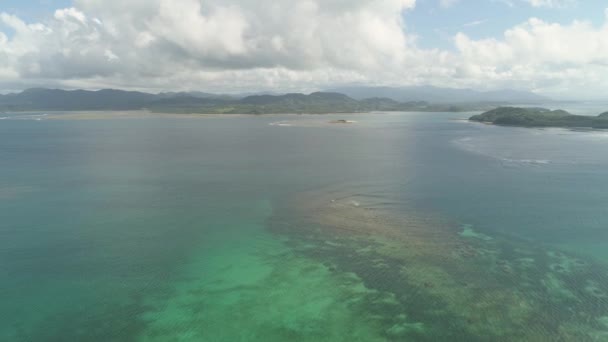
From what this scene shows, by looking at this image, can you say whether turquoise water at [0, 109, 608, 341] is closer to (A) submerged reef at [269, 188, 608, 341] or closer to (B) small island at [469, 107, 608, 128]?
(A) submerged reef at [269, 188, 608, 341]

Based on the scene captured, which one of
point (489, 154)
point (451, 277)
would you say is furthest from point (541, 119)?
point (451, 277)

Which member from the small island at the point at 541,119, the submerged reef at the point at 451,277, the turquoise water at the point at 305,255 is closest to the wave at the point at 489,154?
the turquoise water at the point at 305,255

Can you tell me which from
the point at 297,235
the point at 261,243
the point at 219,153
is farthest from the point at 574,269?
the point at 219,153

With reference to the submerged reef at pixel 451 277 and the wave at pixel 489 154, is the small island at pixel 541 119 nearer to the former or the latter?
the wave at pixel 489 154

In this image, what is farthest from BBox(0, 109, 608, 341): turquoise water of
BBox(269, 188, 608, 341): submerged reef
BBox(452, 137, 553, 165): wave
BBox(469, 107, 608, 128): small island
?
BBox(469, 107, 608, 128): small island

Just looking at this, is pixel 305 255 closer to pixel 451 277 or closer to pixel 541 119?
pixel 451 277

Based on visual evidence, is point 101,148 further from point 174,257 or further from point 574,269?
point 574,269
